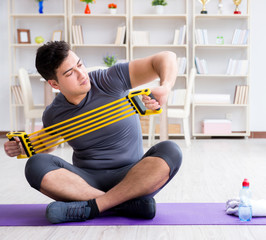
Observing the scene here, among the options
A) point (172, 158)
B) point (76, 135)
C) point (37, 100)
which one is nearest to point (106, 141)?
point (76, 135)

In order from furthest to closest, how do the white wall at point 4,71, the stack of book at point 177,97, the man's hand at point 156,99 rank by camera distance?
the white wall at point 4,71 < the stack of book at point 177,97 < the man's hand at point 156,99

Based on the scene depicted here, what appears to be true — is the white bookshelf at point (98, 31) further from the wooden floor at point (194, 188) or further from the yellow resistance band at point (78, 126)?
the yellow resistance band at point (78, 126)

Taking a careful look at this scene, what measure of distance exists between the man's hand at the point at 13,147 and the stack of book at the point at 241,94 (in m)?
4.44

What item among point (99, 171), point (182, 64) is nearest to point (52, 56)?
point (99, 171)

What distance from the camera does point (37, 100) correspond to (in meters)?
6.16

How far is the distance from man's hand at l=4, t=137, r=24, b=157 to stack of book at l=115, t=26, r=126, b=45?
415 centimetres

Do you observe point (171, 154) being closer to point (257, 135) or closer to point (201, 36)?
point (201, 36)

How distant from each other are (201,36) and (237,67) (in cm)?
63

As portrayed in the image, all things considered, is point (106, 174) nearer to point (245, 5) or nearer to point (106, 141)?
point (106, 141)

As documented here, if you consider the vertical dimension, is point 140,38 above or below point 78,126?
above

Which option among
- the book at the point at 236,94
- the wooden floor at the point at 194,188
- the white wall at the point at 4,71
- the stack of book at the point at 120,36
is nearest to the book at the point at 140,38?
the stack of book at the point at 120,36

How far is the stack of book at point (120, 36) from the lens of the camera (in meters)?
5.81

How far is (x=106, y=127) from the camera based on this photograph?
186 centimetres

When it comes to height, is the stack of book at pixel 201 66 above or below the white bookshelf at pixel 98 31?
below
